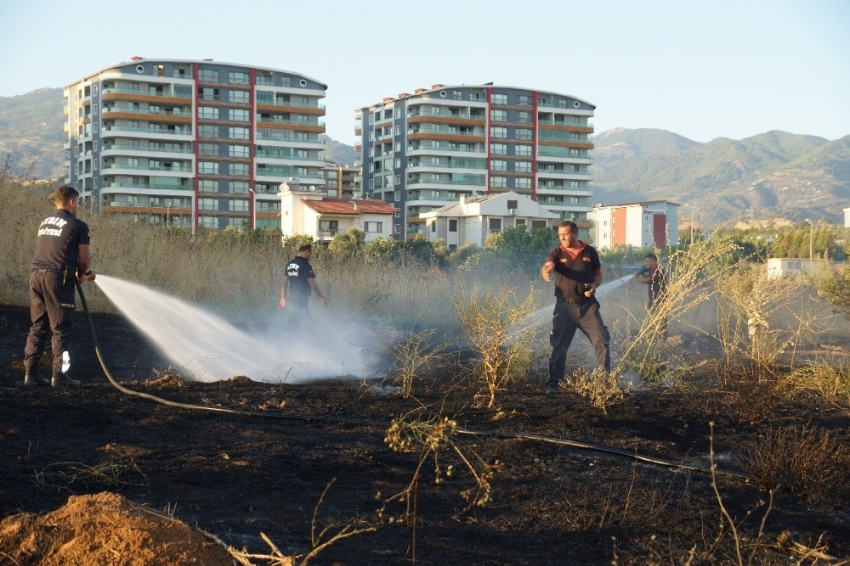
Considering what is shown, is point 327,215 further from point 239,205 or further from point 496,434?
point 496,434

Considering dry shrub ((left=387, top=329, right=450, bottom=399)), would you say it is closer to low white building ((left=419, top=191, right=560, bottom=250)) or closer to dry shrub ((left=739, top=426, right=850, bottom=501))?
dry shrub ((left=739, top=426, right=850, bottom=501))

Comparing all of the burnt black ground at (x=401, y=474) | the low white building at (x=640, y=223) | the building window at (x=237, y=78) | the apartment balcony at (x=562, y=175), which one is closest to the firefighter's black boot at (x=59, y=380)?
the burnt black ground at (x=401, y=474)

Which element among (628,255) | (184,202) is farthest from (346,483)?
(184,202)

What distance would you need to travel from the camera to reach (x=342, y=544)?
14.6 feet

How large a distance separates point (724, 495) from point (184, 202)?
299 feet

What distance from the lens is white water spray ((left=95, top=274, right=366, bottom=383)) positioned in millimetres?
11367

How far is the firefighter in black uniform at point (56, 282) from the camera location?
866cm

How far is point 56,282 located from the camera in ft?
28.3

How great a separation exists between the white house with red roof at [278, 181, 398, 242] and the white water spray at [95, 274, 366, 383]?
67.8 meters

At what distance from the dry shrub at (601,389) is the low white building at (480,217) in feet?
276

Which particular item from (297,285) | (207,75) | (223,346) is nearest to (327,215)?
(207,75)

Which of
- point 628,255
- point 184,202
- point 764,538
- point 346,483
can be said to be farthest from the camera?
point 184,202

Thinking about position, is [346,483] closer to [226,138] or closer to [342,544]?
[342,544]

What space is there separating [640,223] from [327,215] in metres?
51.4
